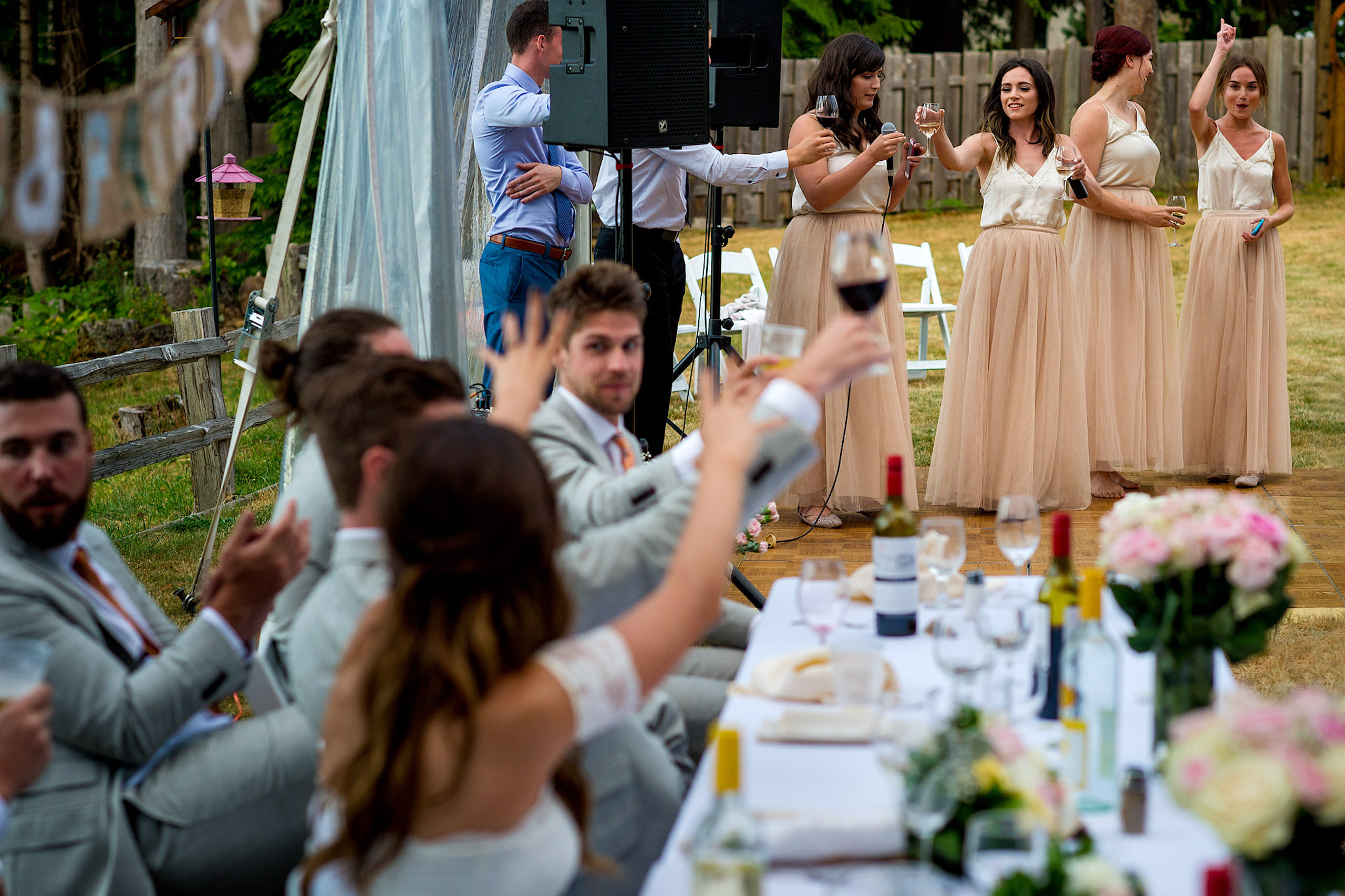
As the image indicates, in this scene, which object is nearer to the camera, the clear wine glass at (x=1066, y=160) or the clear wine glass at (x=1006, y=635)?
the clear wine glass at (x=1006, y=635)

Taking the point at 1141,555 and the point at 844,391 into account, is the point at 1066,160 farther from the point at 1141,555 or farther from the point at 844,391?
the point at 1141,555

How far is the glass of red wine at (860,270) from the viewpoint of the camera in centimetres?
201

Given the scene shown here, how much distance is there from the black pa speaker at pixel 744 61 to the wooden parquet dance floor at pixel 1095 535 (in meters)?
1.73

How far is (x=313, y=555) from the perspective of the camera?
7.93 feet

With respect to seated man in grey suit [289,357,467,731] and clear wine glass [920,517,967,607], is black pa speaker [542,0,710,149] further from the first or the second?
seated man in grey suit [289,357,467,731]

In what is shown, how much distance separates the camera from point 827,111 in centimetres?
489

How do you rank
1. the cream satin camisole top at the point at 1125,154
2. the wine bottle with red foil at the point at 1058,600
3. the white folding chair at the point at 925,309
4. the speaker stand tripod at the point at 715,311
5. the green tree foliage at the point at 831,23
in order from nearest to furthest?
the wine bottle with red foil at the point at 1058,600 < the speaker stand tripod at the point at 715,311 < the cream satin camisole top at the point at 1125,154 < the white folding chair at the point at 925,309 < the green tree foliage at the point at 831,23

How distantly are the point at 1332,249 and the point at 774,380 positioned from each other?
39.4 ft

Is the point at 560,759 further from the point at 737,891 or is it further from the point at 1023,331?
the point at 1023,331

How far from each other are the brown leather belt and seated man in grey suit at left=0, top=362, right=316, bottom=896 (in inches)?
118

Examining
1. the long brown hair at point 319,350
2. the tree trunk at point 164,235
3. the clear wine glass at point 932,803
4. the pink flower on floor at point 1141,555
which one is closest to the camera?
the clear wine glass at point 932,803

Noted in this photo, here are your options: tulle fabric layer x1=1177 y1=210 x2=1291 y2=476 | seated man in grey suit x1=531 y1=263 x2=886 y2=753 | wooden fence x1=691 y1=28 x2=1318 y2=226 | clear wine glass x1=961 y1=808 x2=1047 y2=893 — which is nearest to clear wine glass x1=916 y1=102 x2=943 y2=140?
tulle fabric layer x1=1177 y1=210 x2=1291 y2=476

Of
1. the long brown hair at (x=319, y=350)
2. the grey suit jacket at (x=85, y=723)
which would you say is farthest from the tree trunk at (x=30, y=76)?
the grey suit jacket at (x=85, y=723)

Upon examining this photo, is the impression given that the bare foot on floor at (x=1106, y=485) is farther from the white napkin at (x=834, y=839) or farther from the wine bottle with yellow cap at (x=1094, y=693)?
the white napkin at (x=834, y=839)
